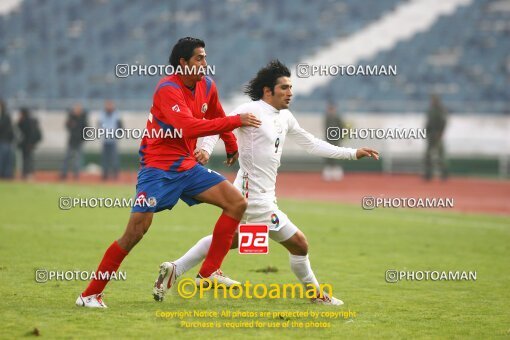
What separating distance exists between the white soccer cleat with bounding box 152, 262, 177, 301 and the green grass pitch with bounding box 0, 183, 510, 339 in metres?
0.11

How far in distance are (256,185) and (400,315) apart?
1.65 meters

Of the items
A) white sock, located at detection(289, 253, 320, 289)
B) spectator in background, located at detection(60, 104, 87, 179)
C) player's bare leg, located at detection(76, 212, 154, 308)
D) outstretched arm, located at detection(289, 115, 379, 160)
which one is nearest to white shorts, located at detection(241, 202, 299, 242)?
white sock, located at detection(289, 253, 320, 289)

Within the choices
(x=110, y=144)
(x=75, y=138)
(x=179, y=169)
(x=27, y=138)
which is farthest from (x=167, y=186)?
(x=27, y=138)

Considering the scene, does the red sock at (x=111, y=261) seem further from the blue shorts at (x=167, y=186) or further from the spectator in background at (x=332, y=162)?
the spectator in background at (x=332, y=162)

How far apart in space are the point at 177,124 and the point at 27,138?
20022 millimetres

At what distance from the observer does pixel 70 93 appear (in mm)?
34188

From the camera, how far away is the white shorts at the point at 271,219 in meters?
8.02

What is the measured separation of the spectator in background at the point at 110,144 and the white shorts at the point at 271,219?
18.2m

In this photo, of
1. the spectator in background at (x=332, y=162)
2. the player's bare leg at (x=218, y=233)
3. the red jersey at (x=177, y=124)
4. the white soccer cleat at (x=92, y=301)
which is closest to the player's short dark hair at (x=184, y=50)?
the red jersey at (x=177, y=124)

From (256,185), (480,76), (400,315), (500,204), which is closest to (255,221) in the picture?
(256,185)

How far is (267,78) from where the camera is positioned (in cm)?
830

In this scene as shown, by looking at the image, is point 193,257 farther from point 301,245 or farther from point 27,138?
point 27,138

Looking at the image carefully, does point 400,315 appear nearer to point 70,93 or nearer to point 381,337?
point 381,337

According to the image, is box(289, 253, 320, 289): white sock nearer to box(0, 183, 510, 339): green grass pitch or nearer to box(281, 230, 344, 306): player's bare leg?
box(281, 230, 344, 306): player's bare leg
